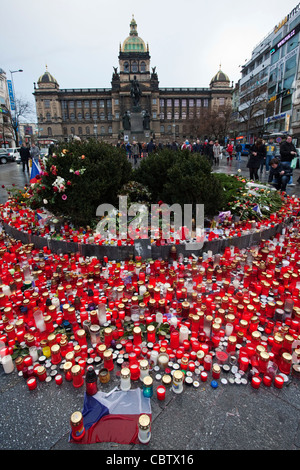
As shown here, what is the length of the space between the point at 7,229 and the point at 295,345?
5.92 meters

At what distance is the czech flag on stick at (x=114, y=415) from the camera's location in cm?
166

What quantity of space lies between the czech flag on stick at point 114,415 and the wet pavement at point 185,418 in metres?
0.05

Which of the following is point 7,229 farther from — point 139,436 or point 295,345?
point 295,345

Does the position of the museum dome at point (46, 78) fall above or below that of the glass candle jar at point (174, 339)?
above

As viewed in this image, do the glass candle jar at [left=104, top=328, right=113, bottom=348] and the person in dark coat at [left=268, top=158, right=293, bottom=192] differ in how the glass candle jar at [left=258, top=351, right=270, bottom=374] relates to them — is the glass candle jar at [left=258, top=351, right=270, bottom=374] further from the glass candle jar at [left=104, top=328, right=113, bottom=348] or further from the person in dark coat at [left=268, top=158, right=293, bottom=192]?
the person in dark coat at [left=268, top=158, right=293, bottom=192]

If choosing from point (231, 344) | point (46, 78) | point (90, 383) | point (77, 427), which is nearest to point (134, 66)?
point (46, 78)

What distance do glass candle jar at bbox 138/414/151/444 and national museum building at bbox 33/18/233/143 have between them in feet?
235

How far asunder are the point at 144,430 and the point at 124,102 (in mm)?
75775

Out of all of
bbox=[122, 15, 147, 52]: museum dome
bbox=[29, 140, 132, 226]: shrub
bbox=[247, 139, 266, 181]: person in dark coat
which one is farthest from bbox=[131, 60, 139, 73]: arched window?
bbox=[29, 140, 132, 226]: shrub

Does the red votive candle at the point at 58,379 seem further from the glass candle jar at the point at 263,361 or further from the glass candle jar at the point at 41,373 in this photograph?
the glass candle jar at the point at 263,361

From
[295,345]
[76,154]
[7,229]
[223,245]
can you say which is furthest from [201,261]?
[7,229]

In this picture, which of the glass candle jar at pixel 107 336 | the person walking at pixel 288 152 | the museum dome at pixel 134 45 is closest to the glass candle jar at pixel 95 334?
the glass candle jar at pixel 107 336

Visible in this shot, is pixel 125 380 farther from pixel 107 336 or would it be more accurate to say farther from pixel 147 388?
pixel 107 336

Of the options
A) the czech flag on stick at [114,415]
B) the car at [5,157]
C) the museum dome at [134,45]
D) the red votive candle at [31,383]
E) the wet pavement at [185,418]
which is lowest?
the wet pavement at [185,418]
